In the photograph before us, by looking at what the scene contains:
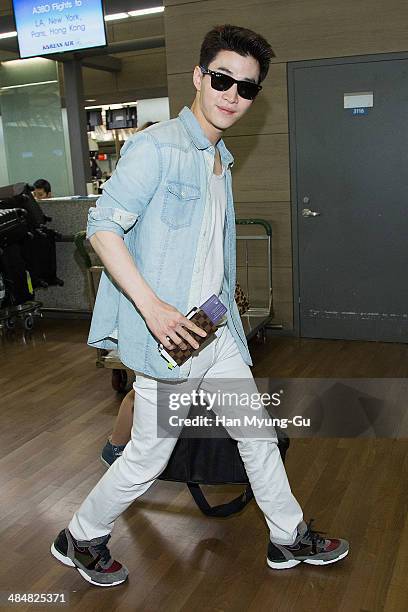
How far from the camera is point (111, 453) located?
118 inches

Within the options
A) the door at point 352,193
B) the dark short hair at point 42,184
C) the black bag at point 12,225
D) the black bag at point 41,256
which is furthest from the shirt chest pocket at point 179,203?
the dark short hair at point 42,184

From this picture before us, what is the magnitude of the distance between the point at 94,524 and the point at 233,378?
2.18 feet

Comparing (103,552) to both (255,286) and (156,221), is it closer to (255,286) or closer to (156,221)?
(156,221)

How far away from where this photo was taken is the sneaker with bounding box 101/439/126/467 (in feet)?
9.79

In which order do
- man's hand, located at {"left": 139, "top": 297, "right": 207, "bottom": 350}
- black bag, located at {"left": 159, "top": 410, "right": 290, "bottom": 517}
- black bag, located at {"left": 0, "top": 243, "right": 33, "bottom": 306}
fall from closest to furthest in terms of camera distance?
man's hand, located at {"left": 139, "top": 297, "right": 207, "bottom": 350} → black bag, located at {"left": 159, "top": 410, "right": 290, "bottom": 517} → black bag, located at {"left": 0, "top": 243, "right": 33, "bottom": 306}

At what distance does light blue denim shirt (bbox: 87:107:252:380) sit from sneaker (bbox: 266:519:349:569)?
2.54 feet

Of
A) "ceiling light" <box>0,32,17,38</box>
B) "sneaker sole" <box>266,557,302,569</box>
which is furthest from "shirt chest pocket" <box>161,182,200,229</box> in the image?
"ceiling light" <box>0,32,17,38</box>

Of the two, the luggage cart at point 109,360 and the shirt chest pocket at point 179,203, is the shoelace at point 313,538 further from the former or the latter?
the luggage cart at point 109,360

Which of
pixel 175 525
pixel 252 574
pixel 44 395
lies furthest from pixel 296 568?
pixel 44 395

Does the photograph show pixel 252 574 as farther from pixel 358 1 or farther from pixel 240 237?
pixel 358 1

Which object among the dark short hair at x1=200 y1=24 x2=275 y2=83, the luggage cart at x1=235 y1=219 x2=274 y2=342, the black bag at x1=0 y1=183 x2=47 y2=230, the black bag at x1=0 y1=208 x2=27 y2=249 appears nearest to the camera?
the dark short hair at x1=200 y1=24 x2=275 y2=83

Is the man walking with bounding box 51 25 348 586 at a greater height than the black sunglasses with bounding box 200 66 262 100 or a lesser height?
lesser

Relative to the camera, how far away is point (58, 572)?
231cm

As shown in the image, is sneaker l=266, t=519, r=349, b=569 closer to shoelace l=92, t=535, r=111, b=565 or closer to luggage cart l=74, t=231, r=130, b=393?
shoelace l=92, t=535, r=111, b=565
